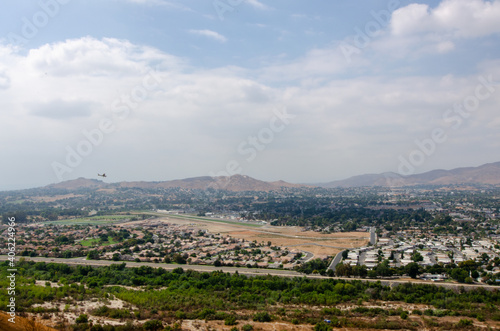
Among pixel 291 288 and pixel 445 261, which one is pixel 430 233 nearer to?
pixel 445 261

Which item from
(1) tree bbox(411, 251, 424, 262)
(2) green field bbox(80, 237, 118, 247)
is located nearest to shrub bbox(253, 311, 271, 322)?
(1) tree bbox(411, 251, 424, 262)

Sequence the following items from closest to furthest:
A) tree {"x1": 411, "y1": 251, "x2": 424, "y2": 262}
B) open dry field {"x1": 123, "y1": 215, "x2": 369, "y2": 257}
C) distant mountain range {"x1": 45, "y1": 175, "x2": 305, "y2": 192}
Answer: tree {"x1": 411, "y1": 251, "x2": 424, "y2": 262}, open dry field {"x1": 123, "y1": 215, "x2": 369, "y2": 257}, distant mountain range {"x1": 45, "y1": 175, "x2": 305, "y2": 192}

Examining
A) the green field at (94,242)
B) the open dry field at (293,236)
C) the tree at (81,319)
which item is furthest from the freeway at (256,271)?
the tree at (81,319)

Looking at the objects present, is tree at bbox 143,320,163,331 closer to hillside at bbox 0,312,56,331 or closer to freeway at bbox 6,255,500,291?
hillside at bbox 0,312,56,331

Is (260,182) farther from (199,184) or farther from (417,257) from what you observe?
(417,257)

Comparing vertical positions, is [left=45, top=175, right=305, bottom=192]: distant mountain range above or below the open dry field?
above

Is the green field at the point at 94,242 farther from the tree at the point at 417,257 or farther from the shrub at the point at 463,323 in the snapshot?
the shrub at the point at 463,323

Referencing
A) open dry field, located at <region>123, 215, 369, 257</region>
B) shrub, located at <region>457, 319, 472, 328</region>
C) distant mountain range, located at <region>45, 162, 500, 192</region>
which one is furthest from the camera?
distant mountain range, located at <region>45, 162, 500, 192</region>

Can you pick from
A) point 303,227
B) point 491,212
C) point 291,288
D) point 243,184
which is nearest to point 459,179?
point 243,184
